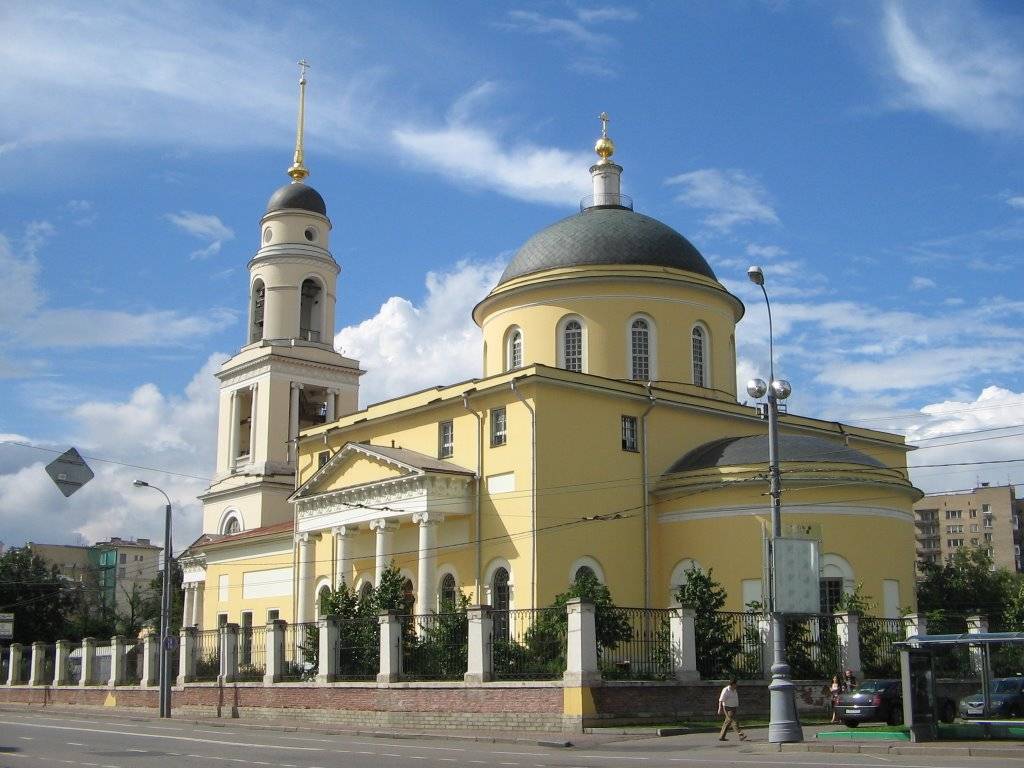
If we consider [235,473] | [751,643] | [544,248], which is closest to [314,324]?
[235,473]

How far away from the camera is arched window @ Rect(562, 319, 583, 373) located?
4034 centimetres

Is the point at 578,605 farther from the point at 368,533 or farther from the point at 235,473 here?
the point at 235,473

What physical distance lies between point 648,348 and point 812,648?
13.2 m

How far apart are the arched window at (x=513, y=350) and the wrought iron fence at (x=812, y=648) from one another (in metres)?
15.0

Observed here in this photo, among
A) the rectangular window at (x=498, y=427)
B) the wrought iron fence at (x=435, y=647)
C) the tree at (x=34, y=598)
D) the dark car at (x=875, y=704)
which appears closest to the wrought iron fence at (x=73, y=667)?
the rectangular window at (x=498, y=427)

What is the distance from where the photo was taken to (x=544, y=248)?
42219mm

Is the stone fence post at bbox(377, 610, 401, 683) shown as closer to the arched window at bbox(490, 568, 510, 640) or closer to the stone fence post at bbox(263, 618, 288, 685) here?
the stone fence post at bbox(263, 618, 288, 685)

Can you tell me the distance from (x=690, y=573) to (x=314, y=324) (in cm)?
3030

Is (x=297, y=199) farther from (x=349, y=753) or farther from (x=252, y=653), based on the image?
(x=349, y=753)

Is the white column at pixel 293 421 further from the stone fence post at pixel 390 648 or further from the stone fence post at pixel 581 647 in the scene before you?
the stone fence post at pixel 581 647

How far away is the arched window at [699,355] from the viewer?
41.3 metres

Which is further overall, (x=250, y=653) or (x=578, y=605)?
(x=250, y=653)

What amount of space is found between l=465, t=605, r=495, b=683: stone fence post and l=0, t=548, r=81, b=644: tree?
42721mm

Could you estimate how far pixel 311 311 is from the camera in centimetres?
5716
